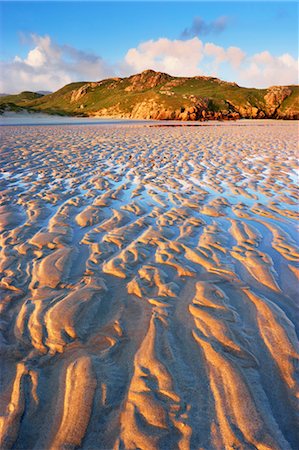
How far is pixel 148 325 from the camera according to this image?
2.97 metres

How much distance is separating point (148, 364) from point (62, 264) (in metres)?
2.18

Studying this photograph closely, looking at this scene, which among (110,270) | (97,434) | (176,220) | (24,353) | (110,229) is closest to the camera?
(97,434)

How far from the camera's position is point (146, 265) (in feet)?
13.5

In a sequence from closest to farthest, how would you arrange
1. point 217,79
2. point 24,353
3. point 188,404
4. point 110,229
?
point 188,404 → point 24,353 → point 110,229 → point 217,79

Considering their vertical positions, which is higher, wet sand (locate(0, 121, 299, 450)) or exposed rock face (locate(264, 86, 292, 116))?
exposed rock face (locate(264, 86, 292, 116))

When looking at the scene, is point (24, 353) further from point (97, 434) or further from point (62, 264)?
point (62, 264)

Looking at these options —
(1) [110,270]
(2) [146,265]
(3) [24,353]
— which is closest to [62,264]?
(1) [110,270]

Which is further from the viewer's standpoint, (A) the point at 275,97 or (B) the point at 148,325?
(A) the point at 275,97

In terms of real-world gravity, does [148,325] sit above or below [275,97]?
below

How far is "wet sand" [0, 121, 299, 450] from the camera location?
2008mm

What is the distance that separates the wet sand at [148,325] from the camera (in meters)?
2.01

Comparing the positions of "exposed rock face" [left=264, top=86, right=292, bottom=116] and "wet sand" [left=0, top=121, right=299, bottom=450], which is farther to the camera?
"exposed rock face" [left=264, top=86, right=292, bottom=116]

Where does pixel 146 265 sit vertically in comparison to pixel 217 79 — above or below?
below

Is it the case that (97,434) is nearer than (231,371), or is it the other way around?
(97,434)
